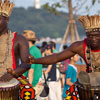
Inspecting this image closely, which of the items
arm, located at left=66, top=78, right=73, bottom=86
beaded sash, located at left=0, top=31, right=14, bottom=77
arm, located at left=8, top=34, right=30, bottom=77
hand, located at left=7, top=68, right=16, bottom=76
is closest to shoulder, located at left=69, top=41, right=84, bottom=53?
arm, located at left=8, top=34, right=30, bottom=77

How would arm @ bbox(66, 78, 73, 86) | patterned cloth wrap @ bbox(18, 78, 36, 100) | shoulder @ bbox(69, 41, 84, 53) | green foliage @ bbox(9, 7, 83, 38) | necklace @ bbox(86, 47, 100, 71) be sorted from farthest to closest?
green foliage @ bbox(9, 7, 83, 38), arm @ bbox(66, 78, 73, 86), shoulder @ bbox(69, 41, 84, 53), necklace @ bbox(86, 47, 100, 71), patterned cloth wrap @ bbox(18, 78, 36, 100)

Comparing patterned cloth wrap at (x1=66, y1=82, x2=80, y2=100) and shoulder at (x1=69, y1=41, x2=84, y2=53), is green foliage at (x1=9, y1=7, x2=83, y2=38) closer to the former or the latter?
shoulder at (x1=69, y1=41, x2=84, y2=53)

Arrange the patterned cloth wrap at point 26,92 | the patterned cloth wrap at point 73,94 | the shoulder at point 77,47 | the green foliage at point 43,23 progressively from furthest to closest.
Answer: the green foliage at point 43,23 → the shoulder at point 77,47 → the patterned cloth wrap at point 73,94 → the patterned cloth wrap at point 26,92

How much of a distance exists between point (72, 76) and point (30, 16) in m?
165

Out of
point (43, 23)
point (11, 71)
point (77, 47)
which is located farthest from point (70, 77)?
point (43, 23)

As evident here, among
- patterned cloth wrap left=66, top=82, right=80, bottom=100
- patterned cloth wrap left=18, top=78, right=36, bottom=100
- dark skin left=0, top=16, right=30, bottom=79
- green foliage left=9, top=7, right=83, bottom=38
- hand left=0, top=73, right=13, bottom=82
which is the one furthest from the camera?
green foliage left=9, top=7, right=83, bottom=38

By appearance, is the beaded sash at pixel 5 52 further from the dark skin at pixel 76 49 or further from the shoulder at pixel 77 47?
the shoulder at pixel 77 47

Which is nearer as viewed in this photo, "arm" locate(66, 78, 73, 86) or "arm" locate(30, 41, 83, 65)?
"arm" locate(30, 41, 83, 65)

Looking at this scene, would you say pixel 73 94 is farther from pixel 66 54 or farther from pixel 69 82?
pixel 69 82

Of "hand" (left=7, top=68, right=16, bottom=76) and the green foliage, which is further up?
the green foliage

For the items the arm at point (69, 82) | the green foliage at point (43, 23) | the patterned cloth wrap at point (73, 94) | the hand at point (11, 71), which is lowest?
the arm at point (69, 82)

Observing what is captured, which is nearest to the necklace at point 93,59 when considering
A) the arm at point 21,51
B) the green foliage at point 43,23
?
the arm at point 21,51

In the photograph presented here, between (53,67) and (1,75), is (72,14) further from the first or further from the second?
(1,75)

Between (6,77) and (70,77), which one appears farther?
(70,77)
